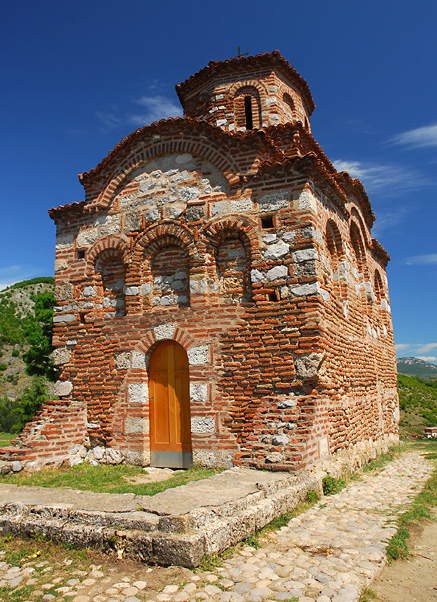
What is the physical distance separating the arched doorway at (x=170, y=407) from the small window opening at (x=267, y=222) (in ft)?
8.50

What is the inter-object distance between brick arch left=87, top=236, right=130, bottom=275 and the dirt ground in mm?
6451

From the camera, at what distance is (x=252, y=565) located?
399 cm

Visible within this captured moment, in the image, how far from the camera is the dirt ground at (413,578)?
3590mm

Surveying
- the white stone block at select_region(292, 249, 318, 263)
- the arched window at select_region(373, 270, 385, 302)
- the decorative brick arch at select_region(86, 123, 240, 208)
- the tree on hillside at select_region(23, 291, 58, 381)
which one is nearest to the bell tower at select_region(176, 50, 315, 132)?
the decorative brick arch at select_region(86, 123, 240, 208)

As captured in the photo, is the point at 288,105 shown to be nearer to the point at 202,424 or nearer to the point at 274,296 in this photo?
the point at 274,296

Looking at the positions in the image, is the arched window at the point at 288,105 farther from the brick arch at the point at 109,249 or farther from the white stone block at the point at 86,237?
the white stone block at the point at 86,237

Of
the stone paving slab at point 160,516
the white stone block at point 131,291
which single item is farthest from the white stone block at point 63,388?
the stone paving slab at point 160,516

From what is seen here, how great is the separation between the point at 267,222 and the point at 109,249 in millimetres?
3200

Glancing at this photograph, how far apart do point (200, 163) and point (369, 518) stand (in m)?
6.37

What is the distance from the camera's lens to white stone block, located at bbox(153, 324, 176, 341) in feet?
26.6

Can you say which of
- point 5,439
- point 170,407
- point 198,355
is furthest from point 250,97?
point 5,439

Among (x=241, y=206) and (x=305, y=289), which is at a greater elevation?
(x=241, y=206)

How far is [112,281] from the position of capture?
9.05 m

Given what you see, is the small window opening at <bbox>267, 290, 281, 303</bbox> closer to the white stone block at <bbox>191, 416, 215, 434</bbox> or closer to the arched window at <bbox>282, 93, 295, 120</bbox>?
the white stone block at <bbox>191, 416, 215, 434</bbox>
